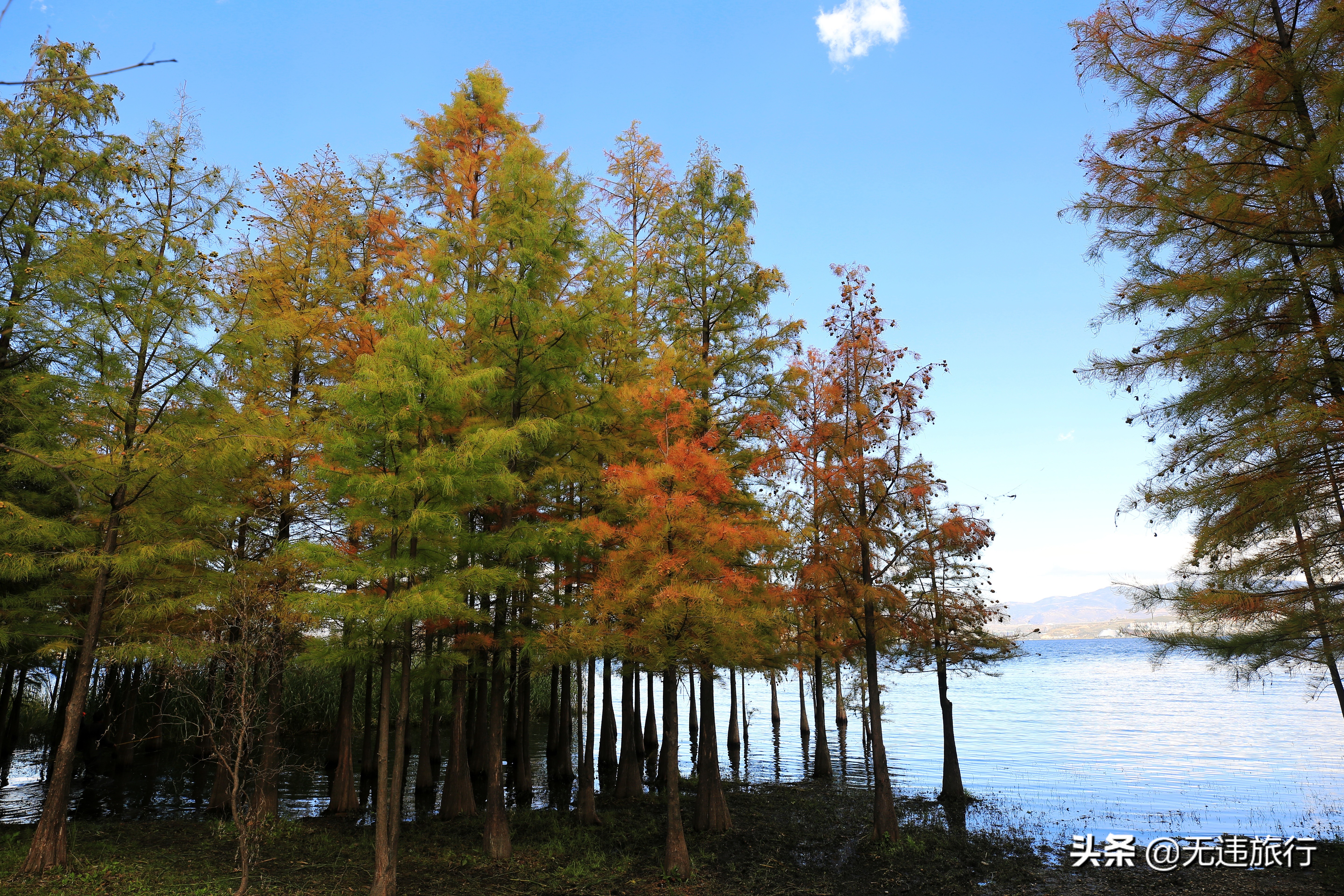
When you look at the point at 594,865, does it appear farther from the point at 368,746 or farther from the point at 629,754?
the point at 368,746

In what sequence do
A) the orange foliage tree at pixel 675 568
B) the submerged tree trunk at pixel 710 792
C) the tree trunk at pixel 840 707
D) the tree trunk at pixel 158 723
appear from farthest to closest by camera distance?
the tree trunk at pixel 840 707 < the tree trunk at pixel 158 723 < the submerged tree trunk at pixel 710 792 < the orange foliage tree at pixel 675 568

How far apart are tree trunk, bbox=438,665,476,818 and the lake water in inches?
112

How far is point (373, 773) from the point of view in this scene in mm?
26250

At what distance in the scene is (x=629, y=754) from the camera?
23.3 m

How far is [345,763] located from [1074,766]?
31.4 metres

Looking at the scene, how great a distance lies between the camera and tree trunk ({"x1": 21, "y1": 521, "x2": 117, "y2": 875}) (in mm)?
12273

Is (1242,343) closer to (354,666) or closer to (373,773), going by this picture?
(354,666)

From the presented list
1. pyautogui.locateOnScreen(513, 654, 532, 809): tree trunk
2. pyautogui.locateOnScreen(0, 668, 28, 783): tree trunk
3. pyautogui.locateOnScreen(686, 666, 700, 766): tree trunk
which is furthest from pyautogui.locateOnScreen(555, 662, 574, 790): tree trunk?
pyautogui.locateOnScreen(0, 668, 28, 783): tree trunk

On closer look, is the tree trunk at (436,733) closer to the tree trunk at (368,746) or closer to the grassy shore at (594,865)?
the tree trunk at (368,746)

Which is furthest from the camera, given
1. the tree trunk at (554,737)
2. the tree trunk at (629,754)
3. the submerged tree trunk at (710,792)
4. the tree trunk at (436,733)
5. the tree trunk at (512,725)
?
the tree trunk at (554,737)

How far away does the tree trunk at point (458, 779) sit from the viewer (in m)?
19.0

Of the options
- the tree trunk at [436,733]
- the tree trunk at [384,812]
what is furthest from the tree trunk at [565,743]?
the tree trunk at [384,812]

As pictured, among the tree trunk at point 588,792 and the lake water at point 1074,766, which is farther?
the lake water at point 1074,766

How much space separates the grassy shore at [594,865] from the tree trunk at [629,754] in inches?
163
